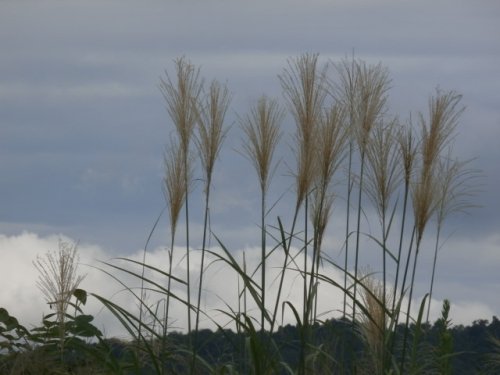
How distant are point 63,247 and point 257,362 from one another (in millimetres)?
1314

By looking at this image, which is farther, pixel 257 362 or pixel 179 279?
pixel 179 279

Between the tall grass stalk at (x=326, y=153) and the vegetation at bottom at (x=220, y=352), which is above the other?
the tall grass stalk at (x=326, y=153)

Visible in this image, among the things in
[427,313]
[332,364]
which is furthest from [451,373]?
[332,364]

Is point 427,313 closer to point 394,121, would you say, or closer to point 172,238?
point 394,121

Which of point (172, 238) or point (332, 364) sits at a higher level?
point (172, 238)

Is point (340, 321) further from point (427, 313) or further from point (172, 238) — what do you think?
point (172, 238)

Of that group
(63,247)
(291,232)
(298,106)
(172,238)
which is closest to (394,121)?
(298,106)

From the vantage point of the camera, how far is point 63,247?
4508 millimetres

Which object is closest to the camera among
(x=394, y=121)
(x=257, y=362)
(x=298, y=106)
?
(x=257, y=362)

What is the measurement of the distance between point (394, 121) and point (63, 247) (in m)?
1.80

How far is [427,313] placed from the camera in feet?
15.0

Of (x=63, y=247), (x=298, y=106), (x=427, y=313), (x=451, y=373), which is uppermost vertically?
(x=298, y=106)

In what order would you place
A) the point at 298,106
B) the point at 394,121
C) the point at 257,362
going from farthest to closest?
the point at 394,121
the point at 298,106
the point at 257,362

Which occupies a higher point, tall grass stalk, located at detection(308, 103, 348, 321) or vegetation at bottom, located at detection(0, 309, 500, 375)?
tall grass stalk, located at detection(308, 103, 348, 321)
